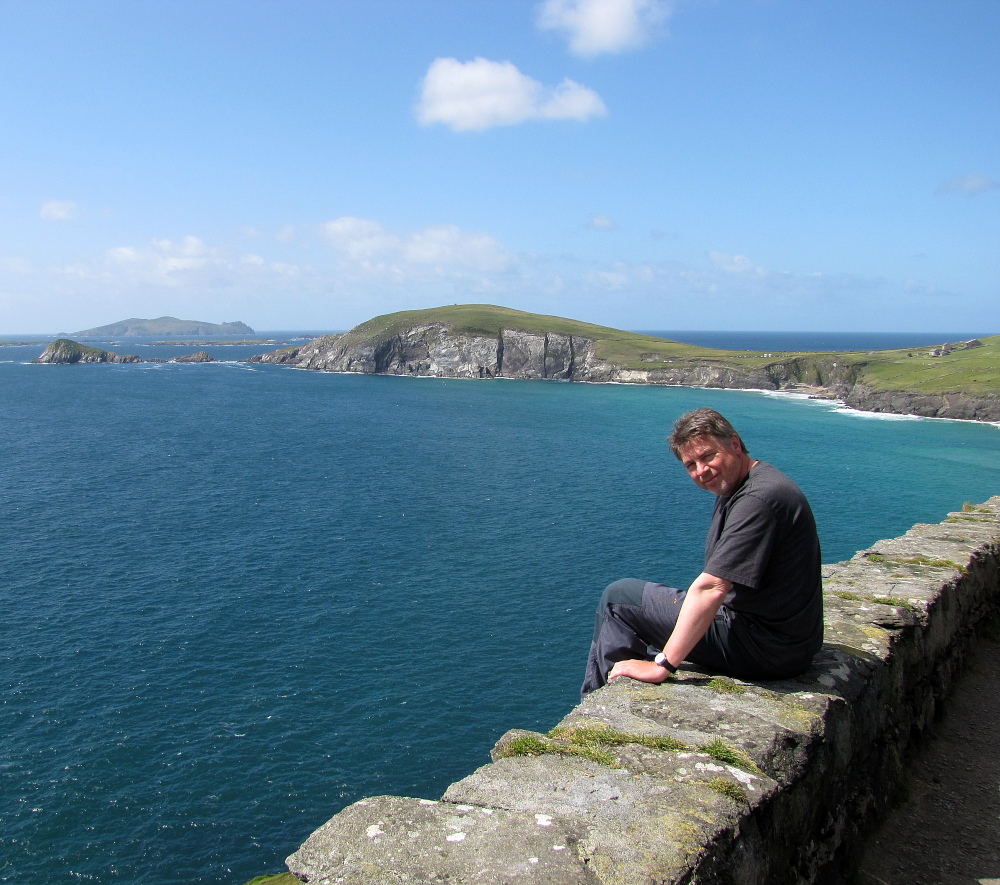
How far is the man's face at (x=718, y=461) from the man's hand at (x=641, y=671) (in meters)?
1.74

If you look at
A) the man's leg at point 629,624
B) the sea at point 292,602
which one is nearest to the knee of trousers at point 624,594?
the man's leg at point 629,624

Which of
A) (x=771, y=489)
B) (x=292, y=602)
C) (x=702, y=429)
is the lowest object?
(x=292, y=602)

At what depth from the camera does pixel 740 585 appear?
6184 mm

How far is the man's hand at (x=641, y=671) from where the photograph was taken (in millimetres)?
6648

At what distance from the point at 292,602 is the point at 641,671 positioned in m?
33.8

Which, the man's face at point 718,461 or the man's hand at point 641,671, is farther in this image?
the man's hand at point 641,671

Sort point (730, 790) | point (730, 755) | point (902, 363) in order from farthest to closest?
point (902, 363) < point (730, 755) < point (730, 790)

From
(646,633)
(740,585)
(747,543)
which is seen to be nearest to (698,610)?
(740,585)

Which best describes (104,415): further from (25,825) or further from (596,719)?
(596,719)

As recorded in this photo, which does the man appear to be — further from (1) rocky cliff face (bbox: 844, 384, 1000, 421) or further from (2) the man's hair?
(1) rocky cliff face (bbox: 844, 384, 1000, 421)

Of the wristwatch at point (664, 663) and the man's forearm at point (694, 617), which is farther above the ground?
the man's forearm at point (694, 617)

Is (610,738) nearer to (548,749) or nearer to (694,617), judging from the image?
(548,749)

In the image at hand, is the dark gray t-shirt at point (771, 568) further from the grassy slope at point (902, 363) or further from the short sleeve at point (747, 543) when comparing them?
the grassy slope at point (902, 363)

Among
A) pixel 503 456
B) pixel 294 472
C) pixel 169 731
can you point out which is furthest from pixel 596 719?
pixel 503 456
